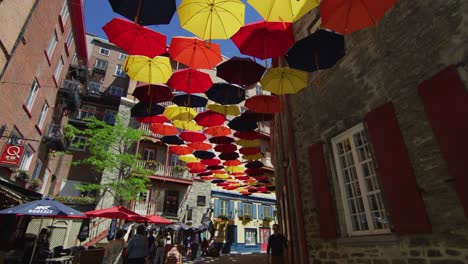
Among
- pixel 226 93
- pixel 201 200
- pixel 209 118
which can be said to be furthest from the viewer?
pixel 201 200

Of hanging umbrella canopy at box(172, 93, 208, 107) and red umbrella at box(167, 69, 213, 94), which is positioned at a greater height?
hanging umbrella canopy at box(172, 93, 208, 107)

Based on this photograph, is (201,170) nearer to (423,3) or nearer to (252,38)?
(252,38)

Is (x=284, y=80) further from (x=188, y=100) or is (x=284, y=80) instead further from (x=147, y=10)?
(x=147, y=10)

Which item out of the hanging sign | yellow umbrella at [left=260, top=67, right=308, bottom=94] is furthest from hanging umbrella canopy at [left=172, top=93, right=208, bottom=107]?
the hanging sign

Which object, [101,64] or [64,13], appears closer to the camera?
[64,13]

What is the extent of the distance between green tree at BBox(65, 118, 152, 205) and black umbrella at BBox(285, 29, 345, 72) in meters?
14.1

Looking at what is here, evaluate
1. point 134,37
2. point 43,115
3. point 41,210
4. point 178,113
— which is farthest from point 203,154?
point 43,115

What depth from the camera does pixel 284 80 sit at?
6.84 m

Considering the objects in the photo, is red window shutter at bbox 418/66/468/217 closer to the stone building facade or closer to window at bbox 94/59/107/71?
the stone building facade

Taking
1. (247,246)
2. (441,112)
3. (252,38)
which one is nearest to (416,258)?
(441,112)

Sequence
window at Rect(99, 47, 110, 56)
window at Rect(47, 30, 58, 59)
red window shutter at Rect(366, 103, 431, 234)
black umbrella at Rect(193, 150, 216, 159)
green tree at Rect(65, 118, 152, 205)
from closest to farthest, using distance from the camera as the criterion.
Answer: red window shutter at Rect(366, 103, 431, 234), black umbrella at Rect(193, 150, 216, 159), window at Rect(47, 30, 58, 59), green tree at Rect(65, 118, 152, 205), window at Rect(99, 47, 110, 56)

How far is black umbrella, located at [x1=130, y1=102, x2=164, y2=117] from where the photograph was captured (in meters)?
8.34

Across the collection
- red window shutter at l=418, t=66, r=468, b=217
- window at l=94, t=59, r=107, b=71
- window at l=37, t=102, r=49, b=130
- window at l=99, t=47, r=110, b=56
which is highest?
window at l=99, t=47, r=110, b=56

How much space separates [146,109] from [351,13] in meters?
6.42
